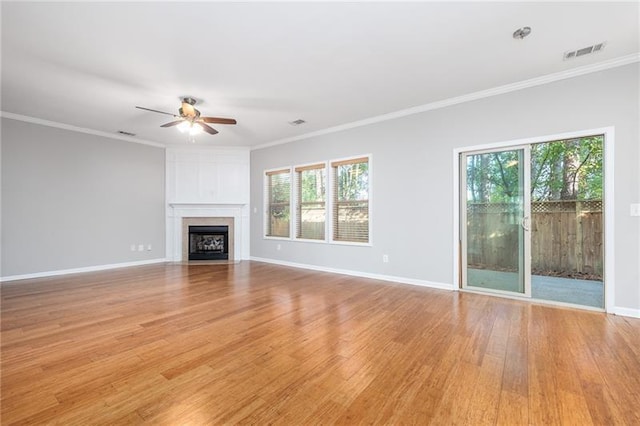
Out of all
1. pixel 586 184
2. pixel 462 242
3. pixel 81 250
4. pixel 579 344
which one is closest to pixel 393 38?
pixel 462 242

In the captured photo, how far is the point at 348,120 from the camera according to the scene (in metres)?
4.97

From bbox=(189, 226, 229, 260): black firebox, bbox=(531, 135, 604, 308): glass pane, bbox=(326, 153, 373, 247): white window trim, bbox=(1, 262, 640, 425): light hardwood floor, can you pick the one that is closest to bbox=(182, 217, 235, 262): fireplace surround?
bbox=(189, 226, 229, 260): black firebox

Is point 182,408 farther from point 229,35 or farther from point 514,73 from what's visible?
point 514,73

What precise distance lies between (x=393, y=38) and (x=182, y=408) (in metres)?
3.33

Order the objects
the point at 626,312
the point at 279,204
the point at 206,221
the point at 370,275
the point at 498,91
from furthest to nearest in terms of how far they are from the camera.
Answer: the point at 206,221
the point at 279,204
the point at 370,275
the point at 498,91
the point at 626,312

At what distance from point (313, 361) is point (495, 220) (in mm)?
3190

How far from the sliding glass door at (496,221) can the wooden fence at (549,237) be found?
0.01 m

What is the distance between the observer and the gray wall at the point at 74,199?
Answer: 184 inches

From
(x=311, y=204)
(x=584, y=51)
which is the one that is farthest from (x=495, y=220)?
(x=311, y=204)

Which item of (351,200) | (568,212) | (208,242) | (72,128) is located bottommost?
(208,242)

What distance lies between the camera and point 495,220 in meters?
3.81

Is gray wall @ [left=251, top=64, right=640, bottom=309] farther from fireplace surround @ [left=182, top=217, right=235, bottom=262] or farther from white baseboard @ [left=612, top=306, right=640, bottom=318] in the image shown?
fireplace surround @ [left=182, top=217, right=235, bottom=262]

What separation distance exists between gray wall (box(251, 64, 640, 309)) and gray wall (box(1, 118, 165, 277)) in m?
3.37

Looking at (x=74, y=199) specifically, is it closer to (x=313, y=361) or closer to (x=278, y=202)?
(x=278, y=202)
